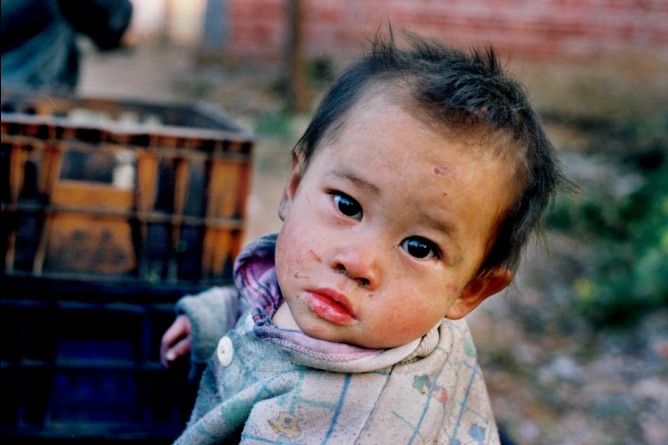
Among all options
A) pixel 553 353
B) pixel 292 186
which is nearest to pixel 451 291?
pixel 292 186

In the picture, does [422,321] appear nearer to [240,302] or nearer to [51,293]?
[240,302]

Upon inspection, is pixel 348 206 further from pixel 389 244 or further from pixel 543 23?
pixel 543 23

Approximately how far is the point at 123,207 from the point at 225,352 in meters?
0.71

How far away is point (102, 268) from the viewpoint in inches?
79.6

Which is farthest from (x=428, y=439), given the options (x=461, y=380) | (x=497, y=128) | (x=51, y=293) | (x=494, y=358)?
(x=494, y=358)

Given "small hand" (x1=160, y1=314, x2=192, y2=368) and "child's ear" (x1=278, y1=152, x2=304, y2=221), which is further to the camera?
"small hand" (x1=160, y1=314, x2=192, y2=368)

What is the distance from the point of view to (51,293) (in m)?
1.90

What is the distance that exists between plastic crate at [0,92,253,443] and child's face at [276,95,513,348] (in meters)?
0.67

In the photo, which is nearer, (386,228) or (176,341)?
(386,228)

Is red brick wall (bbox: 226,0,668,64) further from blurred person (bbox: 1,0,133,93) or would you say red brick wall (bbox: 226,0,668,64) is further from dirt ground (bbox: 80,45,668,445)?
blurred person (bbox: 1,0,133,93)

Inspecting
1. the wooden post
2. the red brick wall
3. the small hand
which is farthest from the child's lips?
the red brick wall

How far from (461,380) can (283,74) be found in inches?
247

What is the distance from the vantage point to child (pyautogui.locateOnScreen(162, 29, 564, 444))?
124 centimetres

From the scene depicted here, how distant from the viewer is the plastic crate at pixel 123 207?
186 cm
